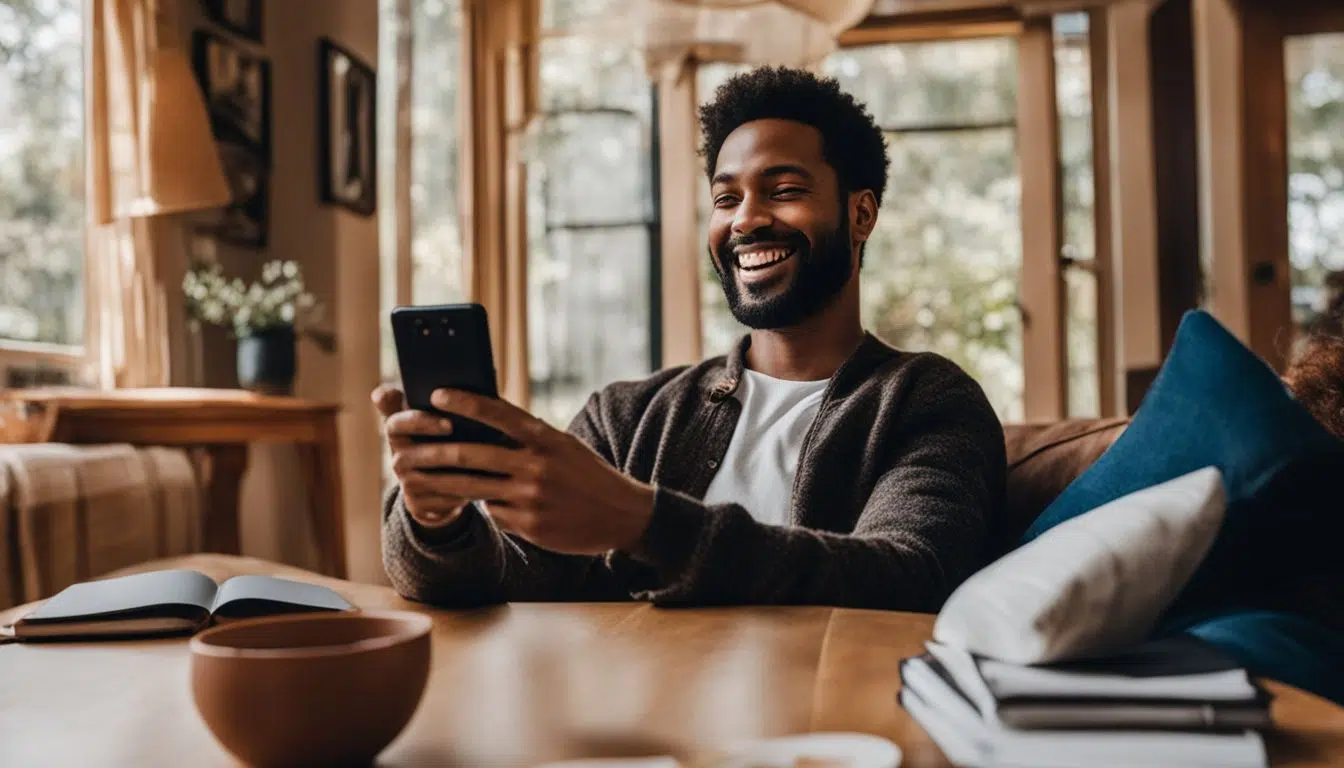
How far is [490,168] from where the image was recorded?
502 centimetres

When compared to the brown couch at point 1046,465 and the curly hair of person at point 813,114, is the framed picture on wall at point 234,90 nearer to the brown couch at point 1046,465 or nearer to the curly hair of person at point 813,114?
the curly hair of person at point 813,114

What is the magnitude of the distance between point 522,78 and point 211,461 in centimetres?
252

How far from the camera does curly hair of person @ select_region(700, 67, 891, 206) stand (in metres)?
1.78

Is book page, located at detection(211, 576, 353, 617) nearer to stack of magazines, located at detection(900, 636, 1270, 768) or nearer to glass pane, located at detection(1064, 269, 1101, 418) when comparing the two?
stack of magazines, located at detection(900, 636, 1270, 768)

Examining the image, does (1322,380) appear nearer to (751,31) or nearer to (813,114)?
(813,114)

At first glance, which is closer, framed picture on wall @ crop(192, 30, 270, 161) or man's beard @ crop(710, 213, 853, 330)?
man's beard @ crop(710, 213, 853, 330)

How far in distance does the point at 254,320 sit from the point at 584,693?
2.69m

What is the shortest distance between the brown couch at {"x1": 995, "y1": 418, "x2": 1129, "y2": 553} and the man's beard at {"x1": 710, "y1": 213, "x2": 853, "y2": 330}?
0.35 metres

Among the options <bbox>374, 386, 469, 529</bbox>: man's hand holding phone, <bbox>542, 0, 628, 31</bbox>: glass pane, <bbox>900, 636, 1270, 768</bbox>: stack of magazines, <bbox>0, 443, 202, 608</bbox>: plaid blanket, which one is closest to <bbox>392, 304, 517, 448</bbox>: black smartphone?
<bbox>374, 386, 469, 529</bbox>: man's hand holding phone

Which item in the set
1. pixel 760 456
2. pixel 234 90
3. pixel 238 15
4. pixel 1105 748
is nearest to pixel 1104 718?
pixel 1105 748

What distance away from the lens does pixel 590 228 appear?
206 inches

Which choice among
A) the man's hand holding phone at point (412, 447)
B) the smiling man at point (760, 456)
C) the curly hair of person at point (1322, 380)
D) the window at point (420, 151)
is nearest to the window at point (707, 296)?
the window at point (420, 151)

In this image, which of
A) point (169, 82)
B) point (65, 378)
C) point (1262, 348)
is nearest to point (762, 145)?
point (169, 82)

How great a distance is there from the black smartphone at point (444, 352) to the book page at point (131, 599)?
0.98 feet
